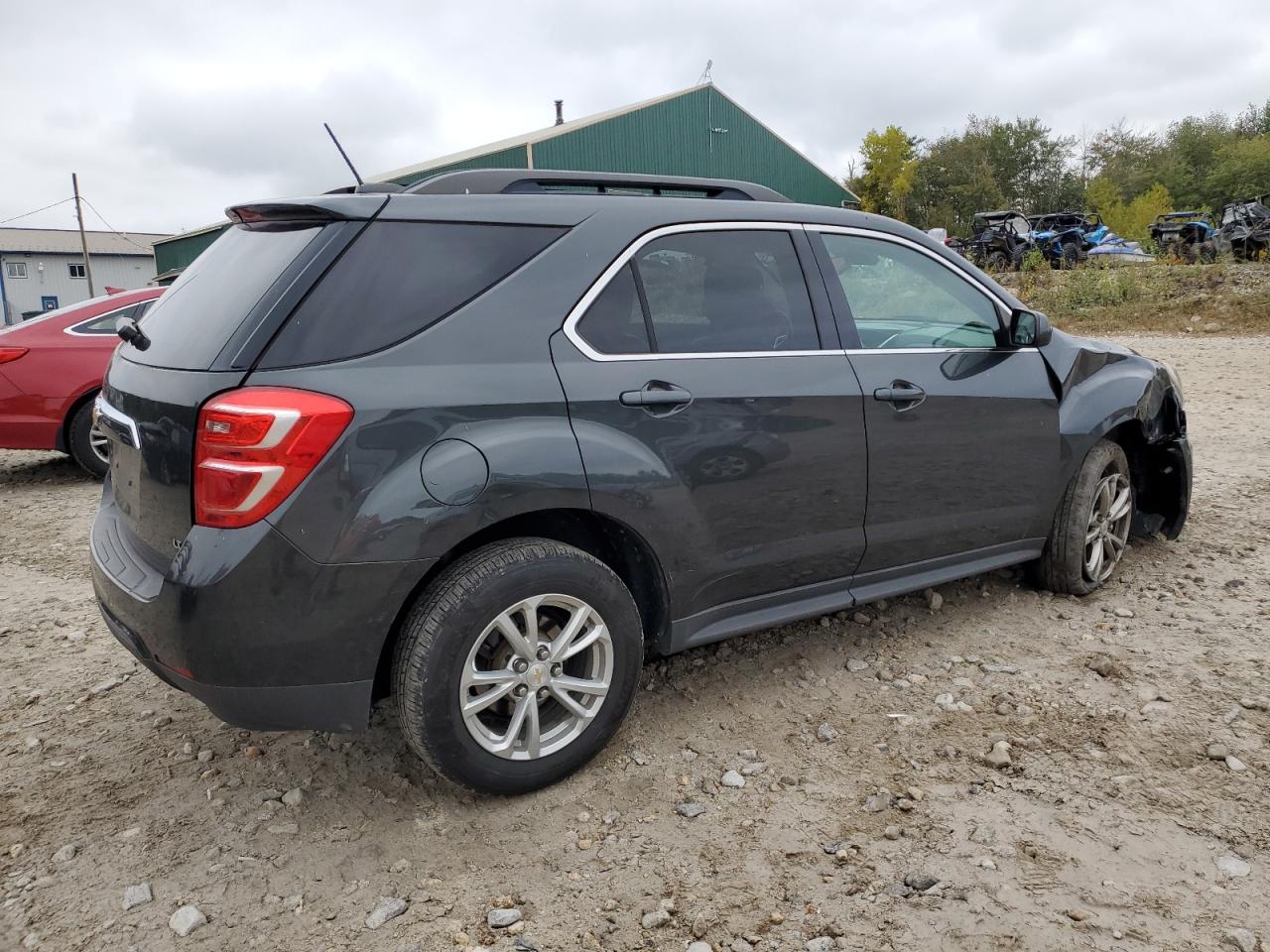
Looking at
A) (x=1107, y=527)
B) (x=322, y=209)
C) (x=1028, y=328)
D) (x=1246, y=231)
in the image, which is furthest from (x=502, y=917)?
(x=1246, y=231)

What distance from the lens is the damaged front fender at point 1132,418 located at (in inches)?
157

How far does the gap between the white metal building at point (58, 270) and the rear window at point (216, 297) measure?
63.8m

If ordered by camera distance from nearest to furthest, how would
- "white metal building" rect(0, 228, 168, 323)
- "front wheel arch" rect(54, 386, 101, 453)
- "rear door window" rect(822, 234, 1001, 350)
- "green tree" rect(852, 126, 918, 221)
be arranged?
1. "rear door window" rect(822, 234, 1001, 350)
2. "front wheel arch" rect(54, 386, 101, 453)
3. "green tree" rect(852, 126, 918, 221)
4. "white metal building" rect(0, 228, 168, 323)

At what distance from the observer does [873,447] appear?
10.8 ft

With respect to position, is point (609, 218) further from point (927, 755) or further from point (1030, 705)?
point (1030, 705)

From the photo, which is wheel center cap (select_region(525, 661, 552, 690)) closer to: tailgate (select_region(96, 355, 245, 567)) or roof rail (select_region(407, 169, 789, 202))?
tailgate (select_region(96, 355, 245, 567))

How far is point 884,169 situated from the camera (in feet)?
129

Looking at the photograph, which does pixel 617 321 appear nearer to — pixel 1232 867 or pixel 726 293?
pixel 726 293

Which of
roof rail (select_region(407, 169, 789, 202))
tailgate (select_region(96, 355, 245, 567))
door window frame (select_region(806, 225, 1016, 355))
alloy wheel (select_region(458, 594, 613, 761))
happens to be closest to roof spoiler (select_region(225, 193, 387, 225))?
roof rail (select_region(407, 169, 789, 202))

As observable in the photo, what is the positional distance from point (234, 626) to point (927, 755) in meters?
2.05

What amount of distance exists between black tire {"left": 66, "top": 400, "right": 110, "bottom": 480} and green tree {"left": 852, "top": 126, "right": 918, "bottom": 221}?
117 feet

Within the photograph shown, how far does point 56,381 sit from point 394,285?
5.65 metres

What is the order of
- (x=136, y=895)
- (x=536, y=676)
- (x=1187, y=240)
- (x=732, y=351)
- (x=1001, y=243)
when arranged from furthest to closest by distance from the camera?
(x=1001, y=243) → (x=1187, y=240) → (x=732, y=351) → (x=536, y=676) → (x=136, y=895)

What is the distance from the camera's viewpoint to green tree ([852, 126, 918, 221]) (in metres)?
38.8
